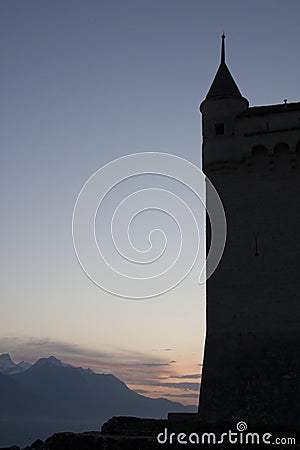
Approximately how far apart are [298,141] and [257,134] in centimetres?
197

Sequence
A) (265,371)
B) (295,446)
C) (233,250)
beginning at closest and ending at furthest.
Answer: (295,446)
(265,371)
(233,250)

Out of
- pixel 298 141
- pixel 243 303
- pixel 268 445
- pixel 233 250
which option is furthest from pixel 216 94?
pixel 268 445

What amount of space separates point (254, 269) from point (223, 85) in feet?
30.3

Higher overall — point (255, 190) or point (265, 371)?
point (255, 190)

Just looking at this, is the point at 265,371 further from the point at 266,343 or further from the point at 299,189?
the point at 299,189

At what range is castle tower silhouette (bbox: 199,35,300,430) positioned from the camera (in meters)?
28.7

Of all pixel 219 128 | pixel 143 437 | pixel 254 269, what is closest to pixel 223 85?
pixel 219 128

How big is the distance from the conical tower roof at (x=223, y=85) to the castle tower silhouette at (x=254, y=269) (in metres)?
0.08

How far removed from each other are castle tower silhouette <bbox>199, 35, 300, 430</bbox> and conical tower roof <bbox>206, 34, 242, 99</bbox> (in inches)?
3.2

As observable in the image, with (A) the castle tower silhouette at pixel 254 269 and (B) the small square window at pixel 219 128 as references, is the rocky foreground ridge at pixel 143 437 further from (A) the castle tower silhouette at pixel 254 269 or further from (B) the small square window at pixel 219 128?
(B) the small square window at pixel 219 128

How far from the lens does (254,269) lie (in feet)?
99.5

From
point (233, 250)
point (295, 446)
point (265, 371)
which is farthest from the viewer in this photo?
point (233, 250)

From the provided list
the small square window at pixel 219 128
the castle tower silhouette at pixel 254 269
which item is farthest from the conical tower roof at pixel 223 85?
the small square window at pixel 219 128

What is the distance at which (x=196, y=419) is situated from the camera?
29.0m
